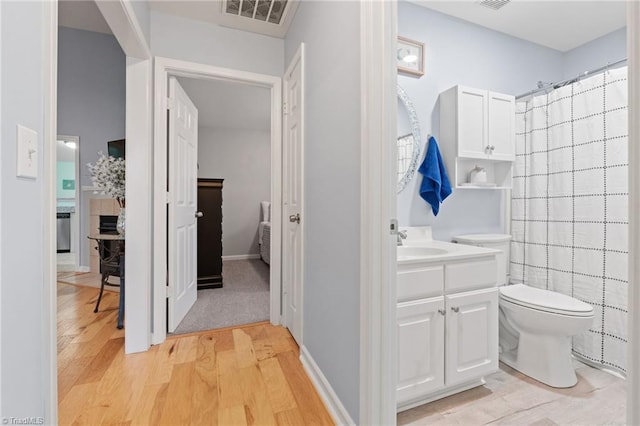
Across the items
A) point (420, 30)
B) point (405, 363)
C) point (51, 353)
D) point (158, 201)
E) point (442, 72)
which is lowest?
point (405, 363)

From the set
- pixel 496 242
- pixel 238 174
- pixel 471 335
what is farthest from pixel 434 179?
pixel 238 174

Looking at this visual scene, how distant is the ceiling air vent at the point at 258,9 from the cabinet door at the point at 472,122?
4.62ft

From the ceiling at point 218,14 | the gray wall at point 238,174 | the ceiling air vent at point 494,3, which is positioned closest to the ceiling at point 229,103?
the gray wall at point 238,174

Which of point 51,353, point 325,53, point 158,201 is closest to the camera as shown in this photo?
point 51,353

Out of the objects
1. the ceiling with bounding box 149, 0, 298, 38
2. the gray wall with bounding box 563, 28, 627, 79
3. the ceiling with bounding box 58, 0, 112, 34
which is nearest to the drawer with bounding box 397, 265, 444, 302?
the ceiling with bounding box 149, 0, 298, 38

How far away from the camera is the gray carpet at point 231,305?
246 centimetres

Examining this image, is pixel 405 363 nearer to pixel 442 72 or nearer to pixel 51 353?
pixel 51 353

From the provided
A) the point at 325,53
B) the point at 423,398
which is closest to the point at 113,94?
the point at 325,53

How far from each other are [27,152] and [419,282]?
4.80 feet

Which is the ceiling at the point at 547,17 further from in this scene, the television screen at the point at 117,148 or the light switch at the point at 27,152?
the television screen at the point at 117,148

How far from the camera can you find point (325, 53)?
1.61 m

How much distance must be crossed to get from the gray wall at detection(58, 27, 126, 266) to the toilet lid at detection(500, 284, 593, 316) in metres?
4.60

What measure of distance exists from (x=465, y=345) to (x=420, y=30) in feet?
7.07

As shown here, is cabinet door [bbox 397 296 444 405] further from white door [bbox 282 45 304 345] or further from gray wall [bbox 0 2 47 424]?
gray wall [bbox 0 2 47 424]
